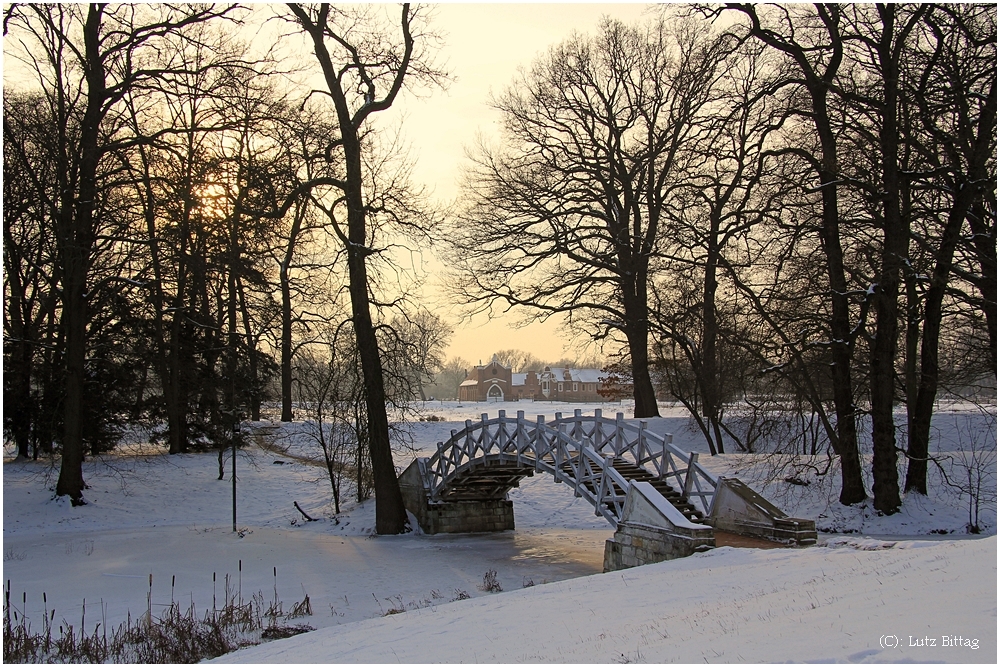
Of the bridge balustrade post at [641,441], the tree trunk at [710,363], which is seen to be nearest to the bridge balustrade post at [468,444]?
the bridge balustrade post at [641,441]

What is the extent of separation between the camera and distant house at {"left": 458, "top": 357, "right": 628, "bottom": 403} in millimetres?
84750

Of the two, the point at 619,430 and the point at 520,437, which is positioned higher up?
the point at 619,430

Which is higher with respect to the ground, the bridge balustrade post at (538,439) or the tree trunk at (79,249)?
the tree trunk at (79,249)

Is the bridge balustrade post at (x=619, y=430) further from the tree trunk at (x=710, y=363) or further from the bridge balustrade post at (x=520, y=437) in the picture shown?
the tree trunk at (x=710, y=363)

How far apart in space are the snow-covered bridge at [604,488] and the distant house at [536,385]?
201ft

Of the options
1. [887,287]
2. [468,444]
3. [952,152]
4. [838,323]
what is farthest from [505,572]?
[952,152]

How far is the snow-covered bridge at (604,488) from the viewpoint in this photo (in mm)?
12770

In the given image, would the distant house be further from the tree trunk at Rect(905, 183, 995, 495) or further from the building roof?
the tree trunk at Rect(905, 183, 995, 495)

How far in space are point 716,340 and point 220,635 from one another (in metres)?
15.8

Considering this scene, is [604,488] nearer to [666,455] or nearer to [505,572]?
[666,455]

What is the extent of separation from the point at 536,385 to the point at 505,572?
73584 mm

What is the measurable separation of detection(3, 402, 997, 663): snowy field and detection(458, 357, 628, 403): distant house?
55637 millimetres

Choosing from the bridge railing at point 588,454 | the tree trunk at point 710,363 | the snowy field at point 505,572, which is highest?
the tree trunk at point 710,363

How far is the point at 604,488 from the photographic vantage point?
48.3ft
